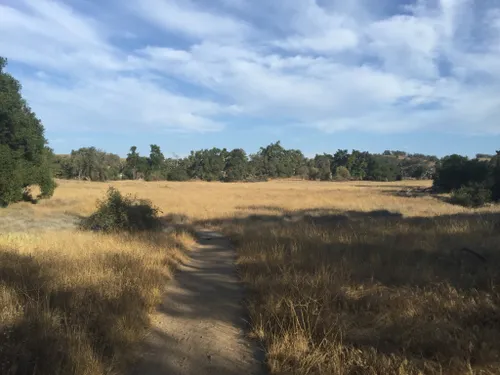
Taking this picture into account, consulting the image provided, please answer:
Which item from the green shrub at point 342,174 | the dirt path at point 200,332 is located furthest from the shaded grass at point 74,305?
the green shrub at point 342,174

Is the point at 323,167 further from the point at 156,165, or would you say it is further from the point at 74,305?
the point at 74,305

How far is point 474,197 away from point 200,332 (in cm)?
3772

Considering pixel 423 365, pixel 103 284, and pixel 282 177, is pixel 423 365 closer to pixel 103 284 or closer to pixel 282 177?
pixel 103 284

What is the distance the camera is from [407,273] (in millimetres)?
7379

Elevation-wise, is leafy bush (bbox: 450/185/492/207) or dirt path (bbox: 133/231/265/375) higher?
leafy bush (bbox: 450/185/492/207)

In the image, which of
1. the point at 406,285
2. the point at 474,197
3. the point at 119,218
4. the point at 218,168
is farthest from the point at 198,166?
the point at 406,285

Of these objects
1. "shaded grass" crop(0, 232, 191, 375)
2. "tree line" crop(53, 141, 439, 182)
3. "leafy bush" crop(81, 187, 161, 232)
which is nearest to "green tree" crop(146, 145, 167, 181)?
"tree line" crop(53, 141, 439, 182)

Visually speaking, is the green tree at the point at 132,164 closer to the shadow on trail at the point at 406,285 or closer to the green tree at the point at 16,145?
the green tree at the point at 16,145

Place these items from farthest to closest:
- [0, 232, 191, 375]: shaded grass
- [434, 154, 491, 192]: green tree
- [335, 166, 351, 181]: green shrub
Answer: [335, 166, 351, 181]: green shrub
[434, 154, 491, 192]: green tree
[0, 232, 191, 375]: shaded grass

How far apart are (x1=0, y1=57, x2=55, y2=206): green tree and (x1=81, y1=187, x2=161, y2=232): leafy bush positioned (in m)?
12.4

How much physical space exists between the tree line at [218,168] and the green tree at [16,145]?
255ft

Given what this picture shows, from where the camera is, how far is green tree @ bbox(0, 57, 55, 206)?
26.3m

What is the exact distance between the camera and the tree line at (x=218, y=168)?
107062 mm

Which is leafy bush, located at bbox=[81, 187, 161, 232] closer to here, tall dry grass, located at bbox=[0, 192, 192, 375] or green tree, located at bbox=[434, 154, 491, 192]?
tall dry grass, located at bbox=[0, 192, 192, 375]
